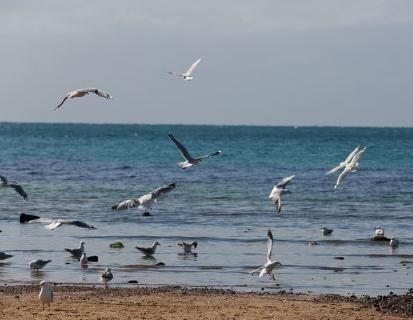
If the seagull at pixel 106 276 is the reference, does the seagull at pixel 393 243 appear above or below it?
above

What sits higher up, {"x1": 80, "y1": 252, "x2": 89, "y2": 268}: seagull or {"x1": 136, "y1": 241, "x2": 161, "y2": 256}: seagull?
{"x1": 136, "y1": 241, "x2": 161, "y2": 256}: seagull

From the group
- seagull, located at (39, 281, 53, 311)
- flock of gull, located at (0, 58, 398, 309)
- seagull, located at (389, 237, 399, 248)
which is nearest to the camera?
seagull, located at (39, 281, 53, 311)

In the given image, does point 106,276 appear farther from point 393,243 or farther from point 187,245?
point 393,243

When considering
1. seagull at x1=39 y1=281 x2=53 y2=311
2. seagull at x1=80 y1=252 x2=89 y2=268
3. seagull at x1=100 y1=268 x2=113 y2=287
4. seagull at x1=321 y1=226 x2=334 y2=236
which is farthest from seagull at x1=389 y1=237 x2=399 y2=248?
seagull at x1=39 y1=281 x2=53 y2=311

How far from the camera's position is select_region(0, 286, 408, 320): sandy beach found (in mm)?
13844

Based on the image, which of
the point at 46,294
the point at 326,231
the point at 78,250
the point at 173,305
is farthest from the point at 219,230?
the point at 46,294

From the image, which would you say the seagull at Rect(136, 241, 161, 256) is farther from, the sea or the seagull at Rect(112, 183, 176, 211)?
the seagull at Rect(112, 183, 176, 211)

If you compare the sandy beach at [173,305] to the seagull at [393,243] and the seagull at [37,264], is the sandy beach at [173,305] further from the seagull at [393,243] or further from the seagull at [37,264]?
the seagull at [393,243]

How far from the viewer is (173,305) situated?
14.6 metres

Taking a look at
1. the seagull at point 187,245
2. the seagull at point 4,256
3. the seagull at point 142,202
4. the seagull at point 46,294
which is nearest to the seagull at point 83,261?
the seagull at point 4,256

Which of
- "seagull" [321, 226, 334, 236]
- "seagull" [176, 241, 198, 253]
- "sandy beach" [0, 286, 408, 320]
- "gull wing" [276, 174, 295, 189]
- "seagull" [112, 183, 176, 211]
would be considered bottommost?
"sandy beach" [0, 286, 408, 320]

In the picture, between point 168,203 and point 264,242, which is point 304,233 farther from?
point 168,203

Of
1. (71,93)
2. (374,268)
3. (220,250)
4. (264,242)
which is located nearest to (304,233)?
(264,242)

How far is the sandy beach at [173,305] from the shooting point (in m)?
13.8
